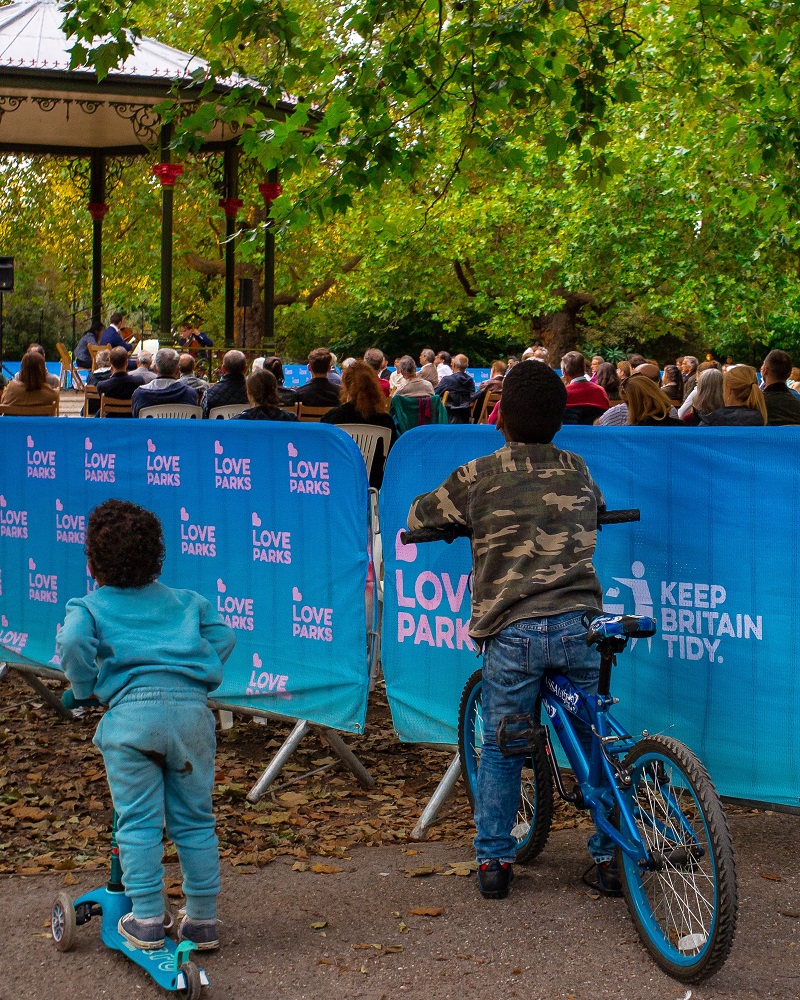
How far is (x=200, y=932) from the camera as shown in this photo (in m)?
4.04

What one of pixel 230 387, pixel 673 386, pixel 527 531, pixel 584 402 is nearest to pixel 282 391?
pixel 230 387

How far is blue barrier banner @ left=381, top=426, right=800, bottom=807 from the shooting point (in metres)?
4.45

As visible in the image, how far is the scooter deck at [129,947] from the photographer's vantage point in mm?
3725

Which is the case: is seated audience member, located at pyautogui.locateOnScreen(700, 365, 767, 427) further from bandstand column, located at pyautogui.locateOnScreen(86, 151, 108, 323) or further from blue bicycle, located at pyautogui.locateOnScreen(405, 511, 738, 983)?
bandstand column, located at pyautogui.locateOnScreen(86, 151, 108, 323)

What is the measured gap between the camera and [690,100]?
2291 centimetres

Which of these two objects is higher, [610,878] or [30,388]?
[30,388]

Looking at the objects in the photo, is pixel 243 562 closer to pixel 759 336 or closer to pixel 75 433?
pixel 75 433

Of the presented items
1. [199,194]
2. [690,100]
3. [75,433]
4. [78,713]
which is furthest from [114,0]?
[199,194]

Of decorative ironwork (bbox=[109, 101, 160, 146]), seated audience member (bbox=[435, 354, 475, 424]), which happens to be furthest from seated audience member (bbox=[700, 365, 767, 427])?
decorative ironwork (bbox=[109, 101, 160, 146])

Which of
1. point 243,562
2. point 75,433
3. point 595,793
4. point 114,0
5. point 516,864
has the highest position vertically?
point 114,0

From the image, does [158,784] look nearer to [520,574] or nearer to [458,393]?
[520,574]

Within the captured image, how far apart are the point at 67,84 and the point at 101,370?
149 inches

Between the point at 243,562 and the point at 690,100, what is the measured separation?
63.5 ft

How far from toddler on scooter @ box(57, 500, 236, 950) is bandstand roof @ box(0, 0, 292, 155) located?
1094cm
